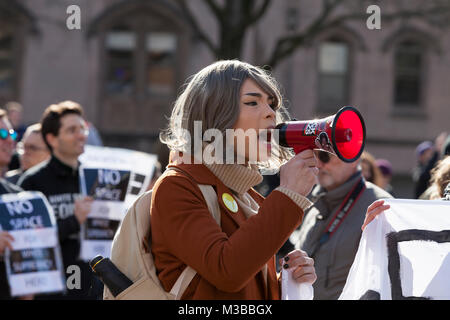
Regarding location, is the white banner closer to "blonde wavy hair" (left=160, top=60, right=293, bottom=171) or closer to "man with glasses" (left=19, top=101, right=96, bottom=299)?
→ "blonde wavy hair" (left=160, top=60, right=293, bottom=171)

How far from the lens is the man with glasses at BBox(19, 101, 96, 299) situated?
503 centimetres

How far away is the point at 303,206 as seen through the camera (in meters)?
2.21

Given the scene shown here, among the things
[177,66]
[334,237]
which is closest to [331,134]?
[334,237]

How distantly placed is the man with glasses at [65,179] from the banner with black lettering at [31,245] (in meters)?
0.14

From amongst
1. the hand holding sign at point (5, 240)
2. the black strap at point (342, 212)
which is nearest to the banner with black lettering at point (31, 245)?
the hand holding sign at point (5, 240)

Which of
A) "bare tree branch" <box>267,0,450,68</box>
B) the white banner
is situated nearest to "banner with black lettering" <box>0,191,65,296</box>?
the white banner

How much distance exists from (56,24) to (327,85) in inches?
307

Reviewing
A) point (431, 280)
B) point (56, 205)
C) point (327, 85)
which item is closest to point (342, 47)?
point (327, 85)

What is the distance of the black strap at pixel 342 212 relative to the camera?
430 cm

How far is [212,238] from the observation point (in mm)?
2137

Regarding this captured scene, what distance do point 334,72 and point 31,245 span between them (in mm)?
16234

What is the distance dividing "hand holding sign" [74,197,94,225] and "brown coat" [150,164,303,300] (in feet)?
9.25
